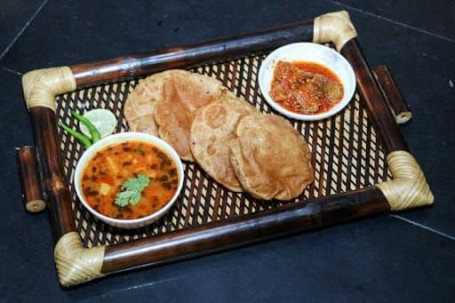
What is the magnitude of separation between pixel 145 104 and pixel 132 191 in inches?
20.9

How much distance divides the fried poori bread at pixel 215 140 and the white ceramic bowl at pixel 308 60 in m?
0.35

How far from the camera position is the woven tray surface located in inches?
100

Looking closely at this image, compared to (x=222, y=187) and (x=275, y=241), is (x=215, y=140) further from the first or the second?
(x=275, y=241)

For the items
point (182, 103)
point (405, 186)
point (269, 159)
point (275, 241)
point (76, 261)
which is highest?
point (182, 103)

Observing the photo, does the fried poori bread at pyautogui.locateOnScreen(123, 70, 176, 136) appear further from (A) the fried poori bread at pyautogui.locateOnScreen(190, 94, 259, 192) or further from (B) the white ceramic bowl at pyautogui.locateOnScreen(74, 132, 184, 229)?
(A) the fried poori bread at pyautogui.locateOnScreen(190, 94, 259, 192)

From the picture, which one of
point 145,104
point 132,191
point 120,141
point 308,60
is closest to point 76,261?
point 132,191

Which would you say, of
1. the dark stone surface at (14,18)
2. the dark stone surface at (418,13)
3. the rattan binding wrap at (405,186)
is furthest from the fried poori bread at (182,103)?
the dark stone surface at (418,13)

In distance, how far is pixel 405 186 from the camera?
2.57m

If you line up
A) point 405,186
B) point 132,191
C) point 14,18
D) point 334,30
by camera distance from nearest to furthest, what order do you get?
point 132,191
point 405,186
point 334,30
point 14,18

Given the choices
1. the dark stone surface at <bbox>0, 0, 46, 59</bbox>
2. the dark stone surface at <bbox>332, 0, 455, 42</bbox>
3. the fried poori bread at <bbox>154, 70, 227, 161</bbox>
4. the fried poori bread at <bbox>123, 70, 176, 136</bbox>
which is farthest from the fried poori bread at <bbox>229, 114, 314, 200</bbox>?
the dark stone surface at <bbox>0, 0, 46, 59</bbox>

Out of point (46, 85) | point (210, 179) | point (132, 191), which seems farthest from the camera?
point (46, 85)

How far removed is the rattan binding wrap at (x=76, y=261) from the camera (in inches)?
91.0

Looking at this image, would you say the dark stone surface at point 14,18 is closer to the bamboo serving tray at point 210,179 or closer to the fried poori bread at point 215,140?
the bamboo serving tray at point 210,179

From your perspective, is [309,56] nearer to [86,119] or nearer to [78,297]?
[86,119]
